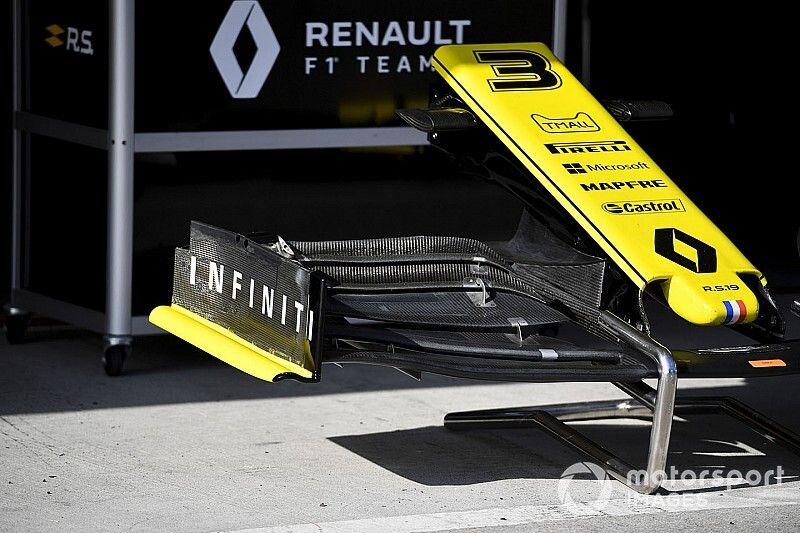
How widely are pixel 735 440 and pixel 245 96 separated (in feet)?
8.34

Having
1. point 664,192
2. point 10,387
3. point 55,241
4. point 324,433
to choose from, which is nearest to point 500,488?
point 324,433

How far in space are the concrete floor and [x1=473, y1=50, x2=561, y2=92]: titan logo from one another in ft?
4.26

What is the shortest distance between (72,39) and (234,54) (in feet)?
2.30

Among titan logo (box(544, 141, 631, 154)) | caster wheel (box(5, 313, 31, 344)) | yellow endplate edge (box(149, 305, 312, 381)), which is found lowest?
caster wheel (box(5, 313, 31, 344))

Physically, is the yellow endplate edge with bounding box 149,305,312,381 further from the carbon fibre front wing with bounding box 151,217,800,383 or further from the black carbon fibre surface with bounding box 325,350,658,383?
the black carbon fibre surface with bounding box 325,350,658,383

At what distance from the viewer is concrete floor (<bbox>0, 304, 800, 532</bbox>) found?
4.61 metres

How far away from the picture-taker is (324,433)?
550cm

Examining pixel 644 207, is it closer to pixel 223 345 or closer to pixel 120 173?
pixel 223 345

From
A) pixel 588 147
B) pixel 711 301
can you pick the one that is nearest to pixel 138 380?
pixel 588 147

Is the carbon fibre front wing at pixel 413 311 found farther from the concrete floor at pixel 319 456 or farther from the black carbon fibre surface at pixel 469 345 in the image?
the concrete floor at pixel 319 456

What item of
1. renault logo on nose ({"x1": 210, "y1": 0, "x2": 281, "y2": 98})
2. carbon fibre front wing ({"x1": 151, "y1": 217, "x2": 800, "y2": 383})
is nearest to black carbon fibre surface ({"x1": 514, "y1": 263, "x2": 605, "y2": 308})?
carbon fibre front wing ({"x1": 151, "y1": 217, "x2": 800, "y2": 383})

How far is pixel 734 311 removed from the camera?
4855 mm

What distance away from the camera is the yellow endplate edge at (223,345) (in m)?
4.50

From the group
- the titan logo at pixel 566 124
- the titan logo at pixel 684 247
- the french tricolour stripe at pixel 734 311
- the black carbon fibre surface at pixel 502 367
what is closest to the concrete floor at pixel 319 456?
the black carbon fibre surface at pixel 502 367
